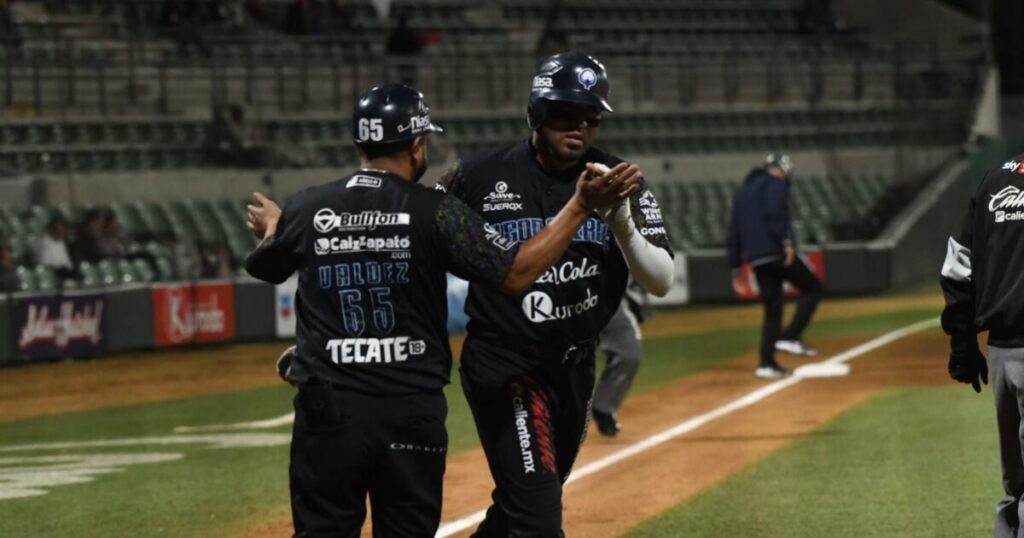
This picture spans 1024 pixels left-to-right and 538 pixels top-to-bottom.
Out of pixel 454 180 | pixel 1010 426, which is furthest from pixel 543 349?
pixel 1010 426

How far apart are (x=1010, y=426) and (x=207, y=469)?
6.00 metres

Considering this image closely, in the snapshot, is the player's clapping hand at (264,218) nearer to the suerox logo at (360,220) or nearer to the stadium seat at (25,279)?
the suerox logo at (360,220)

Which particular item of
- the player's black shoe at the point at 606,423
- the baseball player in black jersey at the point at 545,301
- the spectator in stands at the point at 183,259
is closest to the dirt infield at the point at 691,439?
the player's black shoe at the point at 606,423

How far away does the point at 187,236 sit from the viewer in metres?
20.8

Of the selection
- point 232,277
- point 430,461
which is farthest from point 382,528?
point 232,277

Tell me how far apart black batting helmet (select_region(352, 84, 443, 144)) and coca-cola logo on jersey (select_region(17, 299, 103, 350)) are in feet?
45.6

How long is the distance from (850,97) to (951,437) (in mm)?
19733

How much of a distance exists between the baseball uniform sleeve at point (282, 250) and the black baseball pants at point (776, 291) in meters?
10.2

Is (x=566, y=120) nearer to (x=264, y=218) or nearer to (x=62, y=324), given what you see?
(x=264, y=218)

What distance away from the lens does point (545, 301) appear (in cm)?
602

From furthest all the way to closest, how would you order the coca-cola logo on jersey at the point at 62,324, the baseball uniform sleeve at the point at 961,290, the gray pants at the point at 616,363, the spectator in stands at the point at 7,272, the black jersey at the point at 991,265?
1. the coca-cola logo on jersey at the point at 62,324
2. the spectator in stands at the point at 7,272
3. the gray pants at the point at 616,363
4. the baseball uniform sleeve at the point at 961,290
5. the black jersey at the point at 991,265

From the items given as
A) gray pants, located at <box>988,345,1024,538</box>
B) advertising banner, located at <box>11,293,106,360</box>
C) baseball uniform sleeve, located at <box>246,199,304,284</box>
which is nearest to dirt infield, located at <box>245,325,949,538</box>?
gray pants, located at <box>988,345,1024,538</box>

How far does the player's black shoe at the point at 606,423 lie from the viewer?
11984 millimetres

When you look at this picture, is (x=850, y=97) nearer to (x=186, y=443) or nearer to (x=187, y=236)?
(x=187, y=236)
